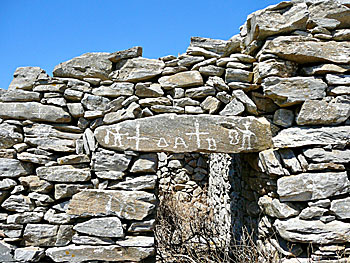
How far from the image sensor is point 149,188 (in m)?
2.70

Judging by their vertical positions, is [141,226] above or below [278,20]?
below

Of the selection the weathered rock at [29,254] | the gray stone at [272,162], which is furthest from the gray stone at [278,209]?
the weathered rock at [29,254]

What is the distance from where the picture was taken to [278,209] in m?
2.56

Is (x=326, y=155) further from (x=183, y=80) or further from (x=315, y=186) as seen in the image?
(x=183, y=80)

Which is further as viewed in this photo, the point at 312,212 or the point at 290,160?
the point at 290,160

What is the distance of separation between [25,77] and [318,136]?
2.91 meters

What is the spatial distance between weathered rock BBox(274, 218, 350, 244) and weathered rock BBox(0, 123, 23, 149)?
2.66 meters

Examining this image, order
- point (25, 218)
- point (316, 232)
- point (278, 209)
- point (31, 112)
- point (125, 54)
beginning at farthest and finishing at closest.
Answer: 1. point (125, 54)
2. point (31, 112)
3. point (25, 218)
4. point (278, 209)
5. point (316, 232)

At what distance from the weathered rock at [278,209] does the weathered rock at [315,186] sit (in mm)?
83

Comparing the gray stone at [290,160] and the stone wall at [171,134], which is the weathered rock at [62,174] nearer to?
the stone wall at [171,134]

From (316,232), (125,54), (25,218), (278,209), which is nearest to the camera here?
(316,232)

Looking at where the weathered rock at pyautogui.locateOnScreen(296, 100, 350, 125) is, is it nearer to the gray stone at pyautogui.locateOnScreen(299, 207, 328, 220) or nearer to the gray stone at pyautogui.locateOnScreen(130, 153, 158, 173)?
the gray stone at pyautogui.locateOnScreen(299, 207, 328, 220)

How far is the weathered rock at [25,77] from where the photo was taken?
113 inches

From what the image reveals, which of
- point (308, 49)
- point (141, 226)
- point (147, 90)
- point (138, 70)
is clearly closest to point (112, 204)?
point (141, 226)
